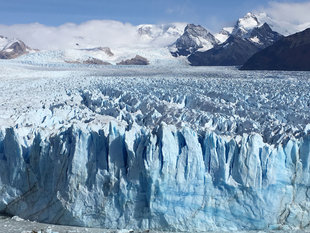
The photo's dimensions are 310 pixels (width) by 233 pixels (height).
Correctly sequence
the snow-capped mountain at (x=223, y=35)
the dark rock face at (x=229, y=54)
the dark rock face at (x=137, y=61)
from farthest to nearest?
the snow-capped mountain at (x=223, y=35) → the dark rock face at (x=229, y=54) → the dark rock face at (x=137, y=61)

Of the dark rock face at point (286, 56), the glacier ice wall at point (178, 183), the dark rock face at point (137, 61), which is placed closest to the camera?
the glacier ice wall at point (178, 183)

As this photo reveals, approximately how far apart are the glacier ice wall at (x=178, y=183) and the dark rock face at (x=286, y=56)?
985 inches

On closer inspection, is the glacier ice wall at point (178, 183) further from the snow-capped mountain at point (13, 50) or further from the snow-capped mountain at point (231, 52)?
the snow-capped mountain at point (13, 50)

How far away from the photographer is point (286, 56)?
30.9 m

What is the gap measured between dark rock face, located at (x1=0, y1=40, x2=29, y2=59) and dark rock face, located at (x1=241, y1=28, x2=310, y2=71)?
133 ft

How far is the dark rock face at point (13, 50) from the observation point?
196 ft

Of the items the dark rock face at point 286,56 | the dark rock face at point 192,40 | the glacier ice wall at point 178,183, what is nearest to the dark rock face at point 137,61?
the dark rock face at point 192,40

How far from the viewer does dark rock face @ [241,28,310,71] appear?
29.6m

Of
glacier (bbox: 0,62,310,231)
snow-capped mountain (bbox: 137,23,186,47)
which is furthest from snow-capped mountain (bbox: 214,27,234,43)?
glacier (bbox: 0,62,310,231)

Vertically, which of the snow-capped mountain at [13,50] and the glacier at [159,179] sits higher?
the snow-capped mountain at [13,50]

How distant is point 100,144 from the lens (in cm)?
578

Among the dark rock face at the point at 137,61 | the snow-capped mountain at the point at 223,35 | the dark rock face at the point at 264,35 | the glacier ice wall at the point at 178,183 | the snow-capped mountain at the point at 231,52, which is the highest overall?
the snow-capped mountain at the point at 223,35

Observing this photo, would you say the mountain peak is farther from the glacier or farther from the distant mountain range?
the glacier

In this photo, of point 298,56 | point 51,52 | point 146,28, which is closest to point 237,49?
point 298,56
